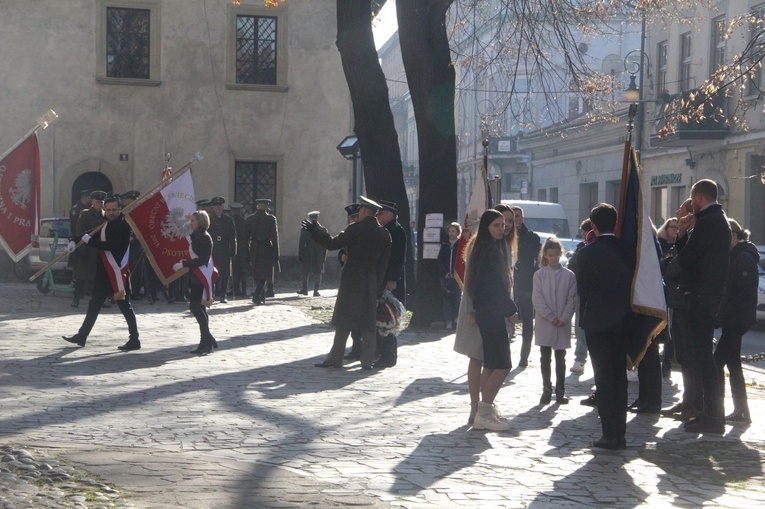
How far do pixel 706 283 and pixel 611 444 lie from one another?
1.72m

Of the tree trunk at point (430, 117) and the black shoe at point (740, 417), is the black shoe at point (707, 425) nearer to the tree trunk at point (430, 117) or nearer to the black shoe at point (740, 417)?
the black shoe at point (740, 417)

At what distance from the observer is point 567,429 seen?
374 inches

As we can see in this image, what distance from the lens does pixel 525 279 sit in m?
14.0

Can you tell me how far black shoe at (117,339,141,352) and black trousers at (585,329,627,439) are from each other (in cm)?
683

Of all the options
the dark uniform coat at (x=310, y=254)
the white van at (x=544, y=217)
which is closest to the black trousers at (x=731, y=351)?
the dark uniform coat at (x=310, y=254)

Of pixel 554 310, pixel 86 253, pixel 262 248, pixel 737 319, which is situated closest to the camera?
pixel 737 319

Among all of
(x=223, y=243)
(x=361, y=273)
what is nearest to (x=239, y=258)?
(x=223, y=243)

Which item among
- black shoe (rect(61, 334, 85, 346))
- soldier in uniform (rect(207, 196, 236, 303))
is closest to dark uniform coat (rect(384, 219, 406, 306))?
black shoe (rect(61, 334, 85, 346))

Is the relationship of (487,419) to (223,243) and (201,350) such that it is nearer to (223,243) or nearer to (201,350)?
(201,350)

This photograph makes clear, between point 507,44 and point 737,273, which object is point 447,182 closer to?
point 507,44

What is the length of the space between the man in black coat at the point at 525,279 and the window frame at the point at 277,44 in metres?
18.1

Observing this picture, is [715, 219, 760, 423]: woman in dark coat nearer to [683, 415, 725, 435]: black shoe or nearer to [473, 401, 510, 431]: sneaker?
[683, 415, 725, 435]: black shoe

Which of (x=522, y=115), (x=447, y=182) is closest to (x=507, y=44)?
(x=522, y=115)

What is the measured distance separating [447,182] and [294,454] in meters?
10.5
